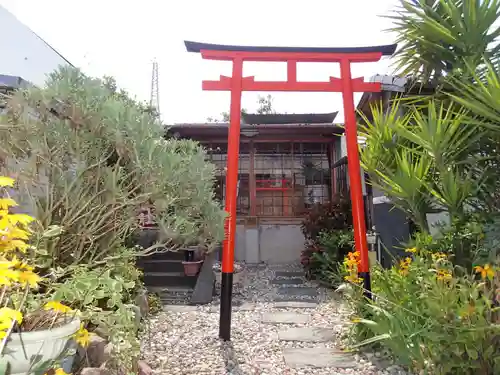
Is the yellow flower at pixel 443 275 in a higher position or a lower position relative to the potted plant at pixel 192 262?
higher

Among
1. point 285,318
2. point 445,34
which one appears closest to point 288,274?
point 285,318

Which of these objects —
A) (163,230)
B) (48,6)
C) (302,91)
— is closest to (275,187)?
(302,91)

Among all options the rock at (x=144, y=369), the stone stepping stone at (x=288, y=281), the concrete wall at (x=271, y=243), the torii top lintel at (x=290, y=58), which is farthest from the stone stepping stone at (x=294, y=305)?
the concrete wall at (x=271, y=243)

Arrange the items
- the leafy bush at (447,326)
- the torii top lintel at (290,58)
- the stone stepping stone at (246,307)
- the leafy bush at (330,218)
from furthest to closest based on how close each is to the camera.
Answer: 1. the leafy bush at (330,218)
2. the stone stepping stone at (246,307)
3. the torii top lintel at (290,58)
4. the leafy bush at (447,326)

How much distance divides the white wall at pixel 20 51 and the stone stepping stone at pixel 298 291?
492 cm

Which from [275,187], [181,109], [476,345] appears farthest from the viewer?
[181,109]

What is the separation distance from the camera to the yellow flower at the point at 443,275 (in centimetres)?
254

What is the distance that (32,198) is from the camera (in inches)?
102

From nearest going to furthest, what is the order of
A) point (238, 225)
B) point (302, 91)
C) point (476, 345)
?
point (476, 345), point (302, 91), point (238, 225)

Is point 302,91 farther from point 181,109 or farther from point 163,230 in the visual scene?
point 181,109

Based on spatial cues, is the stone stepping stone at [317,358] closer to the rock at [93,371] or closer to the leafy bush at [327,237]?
the rock at [93,371]

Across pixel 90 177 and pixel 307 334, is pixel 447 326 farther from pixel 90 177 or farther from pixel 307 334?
pixel 90 177

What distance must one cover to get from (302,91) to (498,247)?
9.25 ft

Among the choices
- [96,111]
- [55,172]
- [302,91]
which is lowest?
[55,172]
